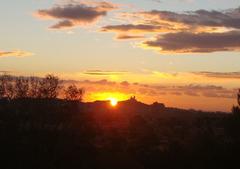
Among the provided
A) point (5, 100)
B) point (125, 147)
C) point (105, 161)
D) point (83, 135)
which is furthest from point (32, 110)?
point (105, 161)

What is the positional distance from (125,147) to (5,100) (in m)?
79.0

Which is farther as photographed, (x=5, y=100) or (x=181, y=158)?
(x=5, y=100)

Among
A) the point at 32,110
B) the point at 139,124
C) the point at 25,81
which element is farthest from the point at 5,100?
the point at 139,124

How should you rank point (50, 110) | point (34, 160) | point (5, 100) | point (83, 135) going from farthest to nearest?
point (5, 100)
point (50, 110)
point (83, 135)
point (34, 160)

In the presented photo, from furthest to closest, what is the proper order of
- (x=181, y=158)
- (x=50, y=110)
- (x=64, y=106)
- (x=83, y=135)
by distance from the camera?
(x=64, y=106) < (x=50, y=110) < (x=83, y=135) < (x=181, y=158)

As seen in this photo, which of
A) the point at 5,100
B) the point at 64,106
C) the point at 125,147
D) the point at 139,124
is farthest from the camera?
the point at 5,100

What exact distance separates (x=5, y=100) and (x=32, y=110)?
20.6 m

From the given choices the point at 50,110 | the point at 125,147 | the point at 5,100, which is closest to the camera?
the point at 125,147

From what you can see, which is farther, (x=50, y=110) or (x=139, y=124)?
(x=50, y=110)

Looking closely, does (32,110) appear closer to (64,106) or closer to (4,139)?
(64,106)

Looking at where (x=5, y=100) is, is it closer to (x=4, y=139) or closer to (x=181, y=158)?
(x=4, y=139)

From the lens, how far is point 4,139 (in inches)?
1940

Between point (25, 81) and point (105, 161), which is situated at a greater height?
point (25, 81)

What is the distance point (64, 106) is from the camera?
111812mm
